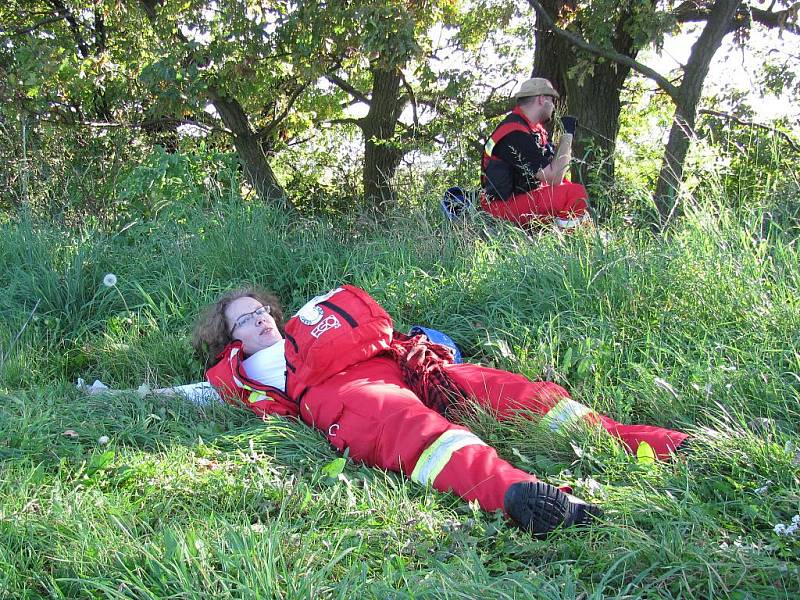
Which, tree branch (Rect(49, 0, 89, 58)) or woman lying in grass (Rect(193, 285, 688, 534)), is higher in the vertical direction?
tree branch (Rect(49, 0, 89, 58))

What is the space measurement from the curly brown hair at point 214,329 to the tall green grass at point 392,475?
0.14 m

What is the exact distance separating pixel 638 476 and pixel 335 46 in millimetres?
6179

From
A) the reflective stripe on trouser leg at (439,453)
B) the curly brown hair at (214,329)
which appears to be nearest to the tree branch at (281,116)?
the curly brown hair at (214,329)

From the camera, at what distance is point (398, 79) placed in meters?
9.55

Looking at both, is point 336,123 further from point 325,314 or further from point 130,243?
point 325,314

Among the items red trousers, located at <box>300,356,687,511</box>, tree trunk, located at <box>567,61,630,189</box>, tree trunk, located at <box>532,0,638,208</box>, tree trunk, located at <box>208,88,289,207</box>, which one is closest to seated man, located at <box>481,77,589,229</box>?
tree trunk, located at <box>532,0,638,208</box>

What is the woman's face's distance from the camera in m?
3.79

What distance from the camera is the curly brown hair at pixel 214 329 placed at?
152 inches

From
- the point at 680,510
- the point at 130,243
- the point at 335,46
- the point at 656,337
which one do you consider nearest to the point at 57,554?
the point at 680,510

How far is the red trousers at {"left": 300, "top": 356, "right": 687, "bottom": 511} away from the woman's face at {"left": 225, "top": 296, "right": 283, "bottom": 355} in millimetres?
711

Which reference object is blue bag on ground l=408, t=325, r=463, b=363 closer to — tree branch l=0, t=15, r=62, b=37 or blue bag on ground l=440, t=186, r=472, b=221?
blue bag on ground l=440, t=186, r=472, b=221

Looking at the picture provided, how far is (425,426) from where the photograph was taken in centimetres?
266

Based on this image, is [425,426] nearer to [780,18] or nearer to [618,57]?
[618,57]

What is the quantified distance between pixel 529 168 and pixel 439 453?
127 inches
